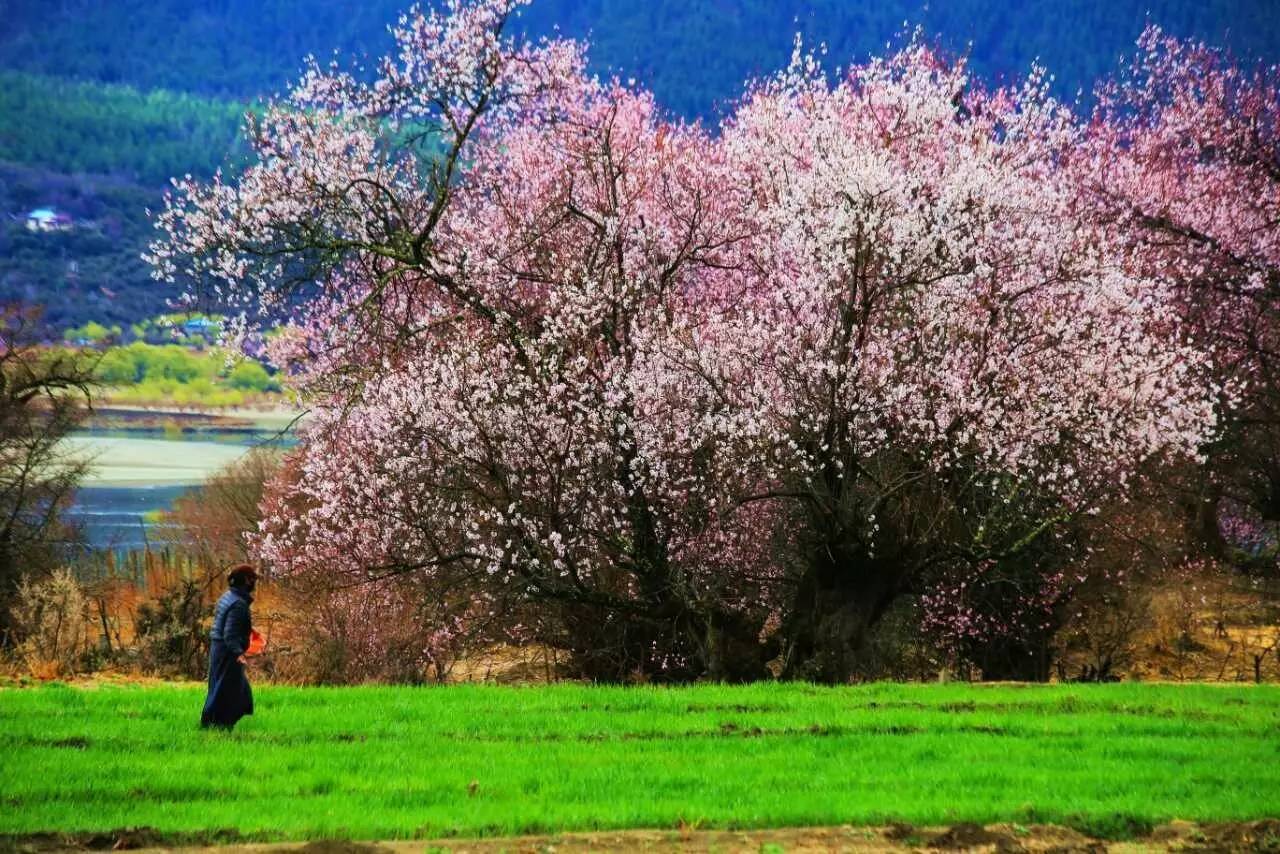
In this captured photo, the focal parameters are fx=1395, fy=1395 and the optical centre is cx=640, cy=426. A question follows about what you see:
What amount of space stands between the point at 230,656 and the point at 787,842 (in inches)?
235

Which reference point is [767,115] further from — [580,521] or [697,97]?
[697,97]

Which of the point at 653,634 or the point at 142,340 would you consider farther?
the point at 142,340

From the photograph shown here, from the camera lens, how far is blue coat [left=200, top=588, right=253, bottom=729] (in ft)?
42.3

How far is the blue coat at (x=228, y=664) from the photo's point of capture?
1290cm

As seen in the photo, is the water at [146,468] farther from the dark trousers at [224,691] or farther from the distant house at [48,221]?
the dark trousers at [224,691]

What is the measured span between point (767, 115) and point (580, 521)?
30.7 ft

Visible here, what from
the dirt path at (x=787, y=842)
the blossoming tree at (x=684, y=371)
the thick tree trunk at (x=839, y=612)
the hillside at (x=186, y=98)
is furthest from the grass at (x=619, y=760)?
the hillside at (x=186, y=98)

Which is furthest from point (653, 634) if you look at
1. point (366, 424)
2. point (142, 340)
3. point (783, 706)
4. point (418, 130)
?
point (142, 340)

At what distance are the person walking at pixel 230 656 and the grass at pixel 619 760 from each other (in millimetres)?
324

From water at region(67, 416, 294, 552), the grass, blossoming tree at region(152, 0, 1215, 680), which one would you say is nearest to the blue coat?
the grass

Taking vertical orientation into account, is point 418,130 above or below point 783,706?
above

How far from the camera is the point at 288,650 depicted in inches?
897

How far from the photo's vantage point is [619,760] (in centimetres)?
1181

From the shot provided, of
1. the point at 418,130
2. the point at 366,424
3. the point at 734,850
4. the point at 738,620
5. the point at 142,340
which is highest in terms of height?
the point at 142,340
